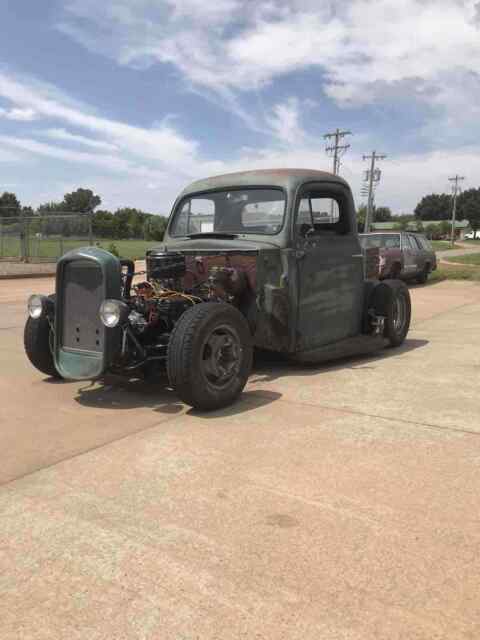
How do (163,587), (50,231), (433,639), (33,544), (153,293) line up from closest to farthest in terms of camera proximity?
1. (433,639)
2. (163,587)
3. (33,544)
4. (153,293)
5. (50,231)

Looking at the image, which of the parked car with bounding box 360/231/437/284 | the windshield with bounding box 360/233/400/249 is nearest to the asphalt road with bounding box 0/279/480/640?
the parked car with bounding box 360/231/437/284

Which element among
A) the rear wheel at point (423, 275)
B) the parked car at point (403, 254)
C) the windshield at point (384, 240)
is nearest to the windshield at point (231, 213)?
the parked car at point (403, 254)

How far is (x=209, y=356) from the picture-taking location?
4094 millimetres

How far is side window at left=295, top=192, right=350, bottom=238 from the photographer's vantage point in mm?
5184

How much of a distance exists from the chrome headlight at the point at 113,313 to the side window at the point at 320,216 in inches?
73.3

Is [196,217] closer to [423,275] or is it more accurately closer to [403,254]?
[403,254]

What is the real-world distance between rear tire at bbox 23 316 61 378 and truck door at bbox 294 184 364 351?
2.13 m

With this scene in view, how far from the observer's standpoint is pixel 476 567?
216 cm

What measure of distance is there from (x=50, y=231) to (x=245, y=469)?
2081 centimetres

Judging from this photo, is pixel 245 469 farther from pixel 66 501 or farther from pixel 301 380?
pixel 301 380

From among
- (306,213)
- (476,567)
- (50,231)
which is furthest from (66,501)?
(50,231)

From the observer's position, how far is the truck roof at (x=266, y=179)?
5188 mm

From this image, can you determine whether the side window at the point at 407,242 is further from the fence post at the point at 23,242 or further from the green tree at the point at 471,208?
the green tree at the point at 471,208

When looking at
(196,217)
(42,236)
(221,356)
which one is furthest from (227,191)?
(42,236)
